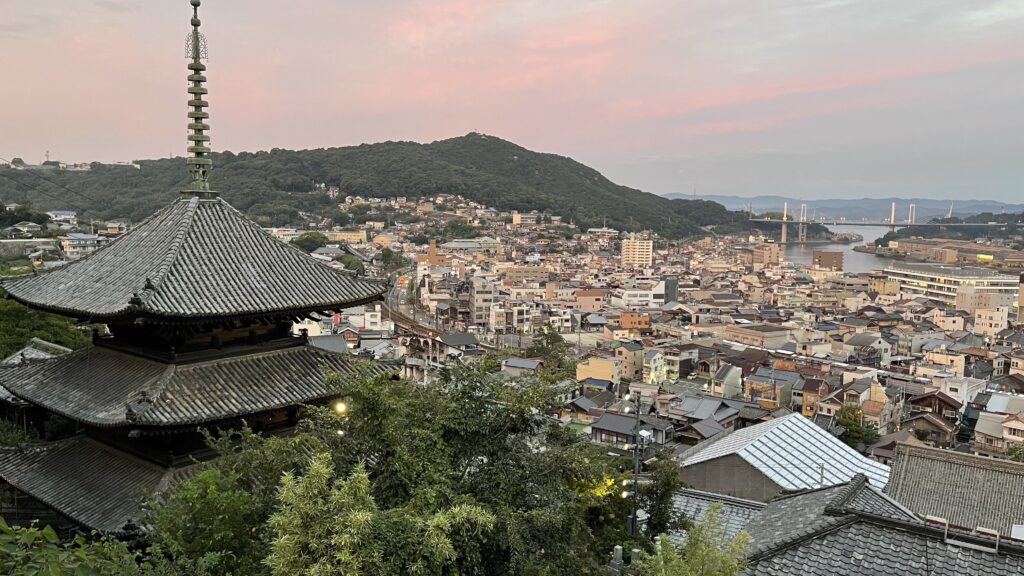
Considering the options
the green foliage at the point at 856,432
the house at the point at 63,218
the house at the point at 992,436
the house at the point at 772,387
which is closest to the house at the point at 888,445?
the green foliage at the point at 856,432

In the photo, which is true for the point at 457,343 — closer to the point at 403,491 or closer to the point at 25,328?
the point at 25,328

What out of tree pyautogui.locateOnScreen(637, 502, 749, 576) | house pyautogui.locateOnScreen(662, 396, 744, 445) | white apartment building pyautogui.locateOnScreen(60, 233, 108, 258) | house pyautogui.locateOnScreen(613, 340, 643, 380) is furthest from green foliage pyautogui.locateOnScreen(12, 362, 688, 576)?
white apartment building pyautogui.locateOnScreen(60, 233, 108, 258)

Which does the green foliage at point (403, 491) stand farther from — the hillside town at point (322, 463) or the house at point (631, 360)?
the house at point (631, 360)

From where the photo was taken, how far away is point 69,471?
10.5 m

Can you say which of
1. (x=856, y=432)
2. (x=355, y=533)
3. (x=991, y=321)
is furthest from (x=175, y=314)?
(x=991, y=321)

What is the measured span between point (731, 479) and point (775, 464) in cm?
147

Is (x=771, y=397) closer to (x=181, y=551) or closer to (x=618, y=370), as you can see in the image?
(x=618, y=370)

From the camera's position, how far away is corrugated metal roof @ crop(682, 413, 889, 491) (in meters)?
20.1

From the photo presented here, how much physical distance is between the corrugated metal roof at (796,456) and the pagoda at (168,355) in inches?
583

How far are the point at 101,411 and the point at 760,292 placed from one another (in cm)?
10590

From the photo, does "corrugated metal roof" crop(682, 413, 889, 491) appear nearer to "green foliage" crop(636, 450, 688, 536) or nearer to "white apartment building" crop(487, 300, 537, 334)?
"green foliage" crop(636, 450, 688, 536)

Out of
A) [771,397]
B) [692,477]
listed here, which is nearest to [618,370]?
[771,397]

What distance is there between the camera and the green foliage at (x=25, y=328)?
21.3m

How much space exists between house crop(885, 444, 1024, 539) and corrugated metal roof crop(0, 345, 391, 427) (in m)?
18.0
